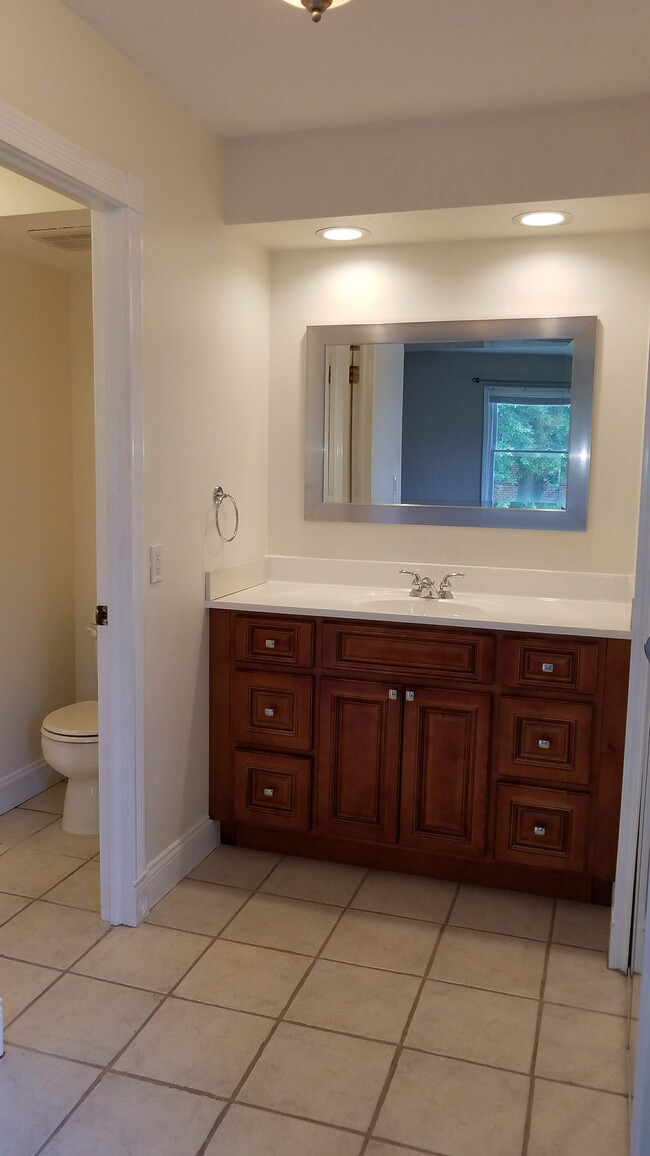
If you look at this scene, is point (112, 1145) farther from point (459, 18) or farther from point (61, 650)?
point (459, 18)

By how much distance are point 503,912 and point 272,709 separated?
0.97 m

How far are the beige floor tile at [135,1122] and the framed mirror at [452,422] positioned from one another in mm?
2049

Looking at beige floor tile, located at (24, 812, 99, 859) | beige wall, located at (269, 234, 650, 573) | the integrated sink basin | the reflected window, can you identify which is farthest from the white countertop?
beige floor tile, located at (24, 812, 99, 859)

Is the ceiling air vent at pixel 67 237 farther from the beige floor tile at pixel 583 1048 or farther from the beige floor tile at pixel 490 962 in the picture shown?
the beige floor tile at pixel 583 1048

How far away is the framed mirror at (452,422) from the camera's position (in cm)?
312

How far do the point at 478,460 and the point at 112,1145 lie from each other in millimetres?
2322

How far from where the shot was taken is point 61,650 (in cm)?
385

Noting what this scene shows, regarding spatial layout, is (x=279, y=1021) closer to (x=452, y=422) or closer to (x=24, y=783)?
(x=24, y=783)

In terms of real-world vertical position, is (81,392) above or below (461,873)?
above

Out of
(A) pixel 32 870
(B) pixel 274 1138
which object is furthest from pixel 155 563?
(B) pixel 274 1138

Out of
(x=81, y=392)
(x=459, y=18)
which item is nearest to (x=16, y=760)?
(x=81, y=392)

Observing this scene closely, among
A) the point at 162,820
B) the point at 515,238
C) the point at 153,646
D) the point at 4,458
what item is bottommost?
the point at 162,820

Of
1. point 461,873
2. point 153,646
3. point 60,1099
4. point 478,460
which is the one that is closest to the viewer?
point 60,1099

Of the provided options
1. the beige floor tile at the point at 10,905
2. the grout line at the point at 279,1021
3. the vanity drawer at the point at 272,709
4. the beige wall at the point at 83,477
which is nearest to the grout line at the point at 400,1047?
the grout line at the point at 279,1021
